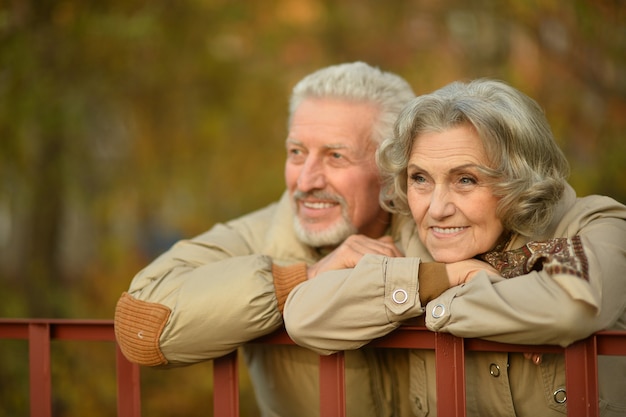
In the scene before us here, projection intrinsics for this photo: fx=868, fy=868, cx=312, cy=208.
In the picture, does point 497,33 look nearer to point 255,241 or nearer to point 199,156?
point 199,156

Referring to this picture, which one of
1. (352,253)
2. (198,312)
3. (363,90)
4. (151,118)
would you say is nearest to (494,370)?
(352,253)

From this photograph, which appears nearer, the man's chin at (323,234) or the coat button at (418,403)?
the coat button at (418,403)

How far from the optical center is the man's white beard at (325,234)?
3.46 metres

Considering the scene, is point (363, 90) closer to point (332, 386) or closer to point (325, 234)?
point (325, 234)

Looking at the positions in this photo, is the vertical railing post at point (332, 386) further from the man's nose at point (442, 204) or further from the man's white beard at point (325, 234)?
the man's white beard at point (325, 234)

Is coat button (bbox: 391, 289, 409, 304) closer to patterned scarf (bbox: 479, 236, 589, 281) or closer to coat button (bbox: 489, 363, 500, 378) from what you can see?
patterned scarf (bbox: 479, 236, 589, 281)

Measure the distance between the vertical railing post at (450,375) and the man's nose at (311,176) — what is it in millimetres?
1196

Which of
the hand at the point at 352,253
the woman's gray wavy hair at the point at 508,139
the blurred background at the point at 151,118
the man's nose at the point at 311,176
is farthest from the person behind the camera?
the blurred background at the point at 151,118

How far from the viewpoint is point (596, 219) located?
8.76 feet

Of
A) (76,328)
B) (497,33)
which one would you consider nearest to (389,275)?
(76,328)

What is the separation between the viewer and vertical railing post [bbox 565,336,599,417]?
223 centimetres

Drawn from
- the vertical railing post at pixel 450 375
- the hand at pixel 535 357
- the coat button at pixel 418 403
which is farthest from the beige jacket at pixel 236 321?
the hand at pixel 535 357

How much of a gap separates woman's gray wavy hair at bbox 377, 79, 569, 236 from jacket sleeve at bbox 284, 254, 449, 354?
36 cm

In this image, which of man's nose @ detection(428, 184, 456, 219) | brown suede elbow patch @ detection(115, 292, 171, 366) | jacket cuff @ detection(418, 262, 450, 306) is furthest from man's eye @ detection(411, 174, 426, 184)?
brown suede elbow patch @ detection(115, 292, 171, 366)
